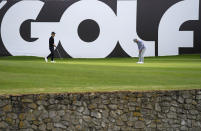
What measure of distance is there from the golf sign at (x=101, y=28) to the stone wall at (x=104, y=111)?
61.8 ft

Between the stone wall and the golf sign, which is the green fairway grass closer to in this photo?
the stone wall

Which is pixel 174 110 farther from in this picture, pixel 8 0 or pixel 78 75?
pixel 8 0

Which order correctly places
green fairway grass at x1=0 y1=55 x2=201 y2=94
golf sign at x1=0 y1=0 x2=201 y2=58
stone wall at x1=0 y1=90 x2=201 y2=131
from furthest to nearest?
golf sign at x1=0 y1=0 x2=201 y2=58 < green fairway grass at x1=0 y1=55 x2=201 y2=94 < stone wall at x1=0 y1=90 x2=201 y2=131

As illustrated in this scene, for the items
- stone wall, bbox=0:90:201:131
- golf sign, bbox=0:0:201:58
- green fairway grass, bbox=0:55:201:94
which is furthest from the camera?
golf sign, bbox=0:0:201:58

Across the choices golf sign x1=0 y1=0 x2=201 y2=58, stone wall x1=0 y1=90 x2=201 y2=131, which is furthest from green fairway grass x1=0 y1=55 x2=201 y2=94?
golf sign x1=0 y1=0 x2=201 y2=58

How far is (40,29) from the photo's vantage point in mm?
30438

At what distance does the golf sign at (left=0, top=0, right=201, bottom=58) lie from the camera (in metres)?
29.9

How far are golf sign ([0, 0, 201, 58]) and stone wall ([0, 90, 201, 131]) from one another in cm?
1885

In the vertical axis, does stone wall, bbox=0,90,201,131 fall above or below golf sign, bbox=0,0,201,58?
below

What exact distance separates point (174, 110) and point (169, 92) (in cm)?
51

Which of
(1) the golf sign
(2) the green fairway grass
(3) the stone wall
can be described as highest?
(1) the golf sign

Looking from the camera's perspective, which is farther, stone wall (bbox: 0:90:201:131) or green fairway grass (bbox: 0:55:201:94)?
green fairway grass (bbox: 0:55:201:94)

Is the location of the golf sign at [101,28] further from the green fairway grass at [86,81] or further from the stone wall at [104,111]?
the stone wall at [104,111]

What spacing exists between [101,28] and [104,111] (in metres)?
19.8
